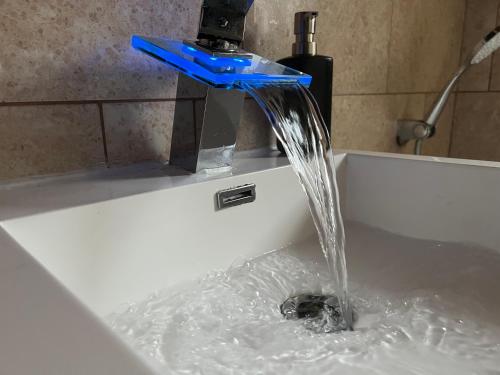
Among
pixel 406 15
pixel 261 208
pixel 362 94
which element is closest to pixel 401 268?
pixel 261 208

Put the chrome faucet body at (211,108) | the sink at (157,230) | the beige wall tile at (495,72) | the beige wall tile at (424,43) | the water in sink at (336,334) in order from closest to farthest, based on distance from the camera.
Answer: the sink at (157,230), the water in sink at (336,334), the chrome faucet body at (211,108), the beige wall tile at (424,43), the beige wall tile at (495,72)

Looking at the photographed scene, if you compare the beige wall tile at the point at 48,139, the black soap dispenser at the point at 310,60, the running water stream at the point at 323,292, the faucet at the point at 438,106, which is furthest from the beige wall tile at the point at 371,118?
the beige wall tile at the point at 48,139

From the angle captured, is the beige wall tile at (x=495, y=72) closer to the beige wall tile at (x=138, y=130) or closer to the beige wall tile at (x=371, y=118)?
the beige wall tile at (x=371, y=118)

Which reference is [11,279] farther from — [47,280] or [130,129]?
[130,129]

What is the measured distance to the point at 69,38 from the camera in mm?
489

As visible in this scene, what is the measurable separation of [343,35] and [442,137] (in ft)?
2.03

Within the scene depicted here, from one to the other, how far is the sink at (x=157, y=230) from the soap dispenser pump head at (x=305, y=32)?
182 millimetres

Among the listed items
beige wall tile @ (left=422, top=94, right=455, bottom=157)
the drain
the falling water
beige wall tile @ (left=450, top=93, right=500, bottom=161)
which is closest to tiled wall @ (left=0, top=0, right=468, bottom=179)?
the falling water

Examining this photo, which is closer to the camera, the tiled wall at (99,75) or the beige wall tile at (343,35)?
the tiled wall at (99,75)

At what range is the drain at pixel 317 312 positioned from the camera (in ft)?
1.47

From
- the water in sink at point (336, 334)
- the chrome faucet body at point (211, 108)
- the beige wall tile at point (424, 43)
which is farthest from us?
the beige wall tile at point (424, 43)

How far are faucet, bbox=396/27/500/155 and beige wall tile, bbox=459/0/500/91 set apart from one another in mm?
219

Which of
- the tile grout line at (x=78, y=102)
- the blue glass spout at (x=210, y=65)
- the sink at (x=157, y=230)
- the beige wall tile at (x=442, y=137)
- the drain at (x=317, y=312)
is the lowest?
the drain at (x=317, y=312)

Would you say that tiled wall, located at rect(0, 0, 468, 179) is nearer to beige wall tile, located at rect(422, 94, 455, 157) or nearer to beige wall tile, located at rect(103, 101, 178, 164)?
beige wall tile, located at rect(103, 101, 178, 164)
